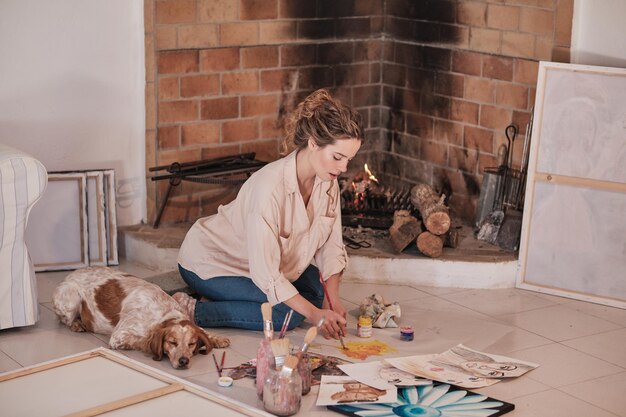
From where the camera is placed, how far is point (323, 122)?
375cm

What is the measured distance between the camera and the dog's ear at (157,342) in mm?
3732

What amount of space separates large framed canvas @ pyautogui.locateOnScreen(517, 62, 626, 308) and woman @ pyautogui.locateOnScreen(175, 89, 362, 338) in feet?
3.90

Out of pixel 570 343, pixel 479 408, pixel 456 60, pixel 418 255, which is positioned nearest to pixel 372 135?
pixel 456 60

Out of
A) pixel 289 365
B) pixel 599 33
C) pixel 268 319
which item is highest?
pixel 599 33

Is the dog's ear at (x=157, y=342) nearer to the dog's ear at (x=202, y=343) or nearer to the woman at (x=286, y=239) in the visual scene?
the dog's ear at (x=202, y=343)

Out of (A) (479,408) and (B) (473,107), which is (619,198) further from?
→ (A) (479,408)

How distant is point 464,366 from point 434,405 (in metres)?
0.42

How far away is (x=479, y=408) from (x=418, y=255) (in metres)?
1.61

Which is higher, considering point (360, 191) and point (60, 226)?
point (360, 191)

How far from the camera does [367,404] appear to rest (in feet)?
11.1

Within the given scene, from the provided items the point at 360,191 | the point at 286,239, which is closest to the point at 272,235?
the point at 286,239

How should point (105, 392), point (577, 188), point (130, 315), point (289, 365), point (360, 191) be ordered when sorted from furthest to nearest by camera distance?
1. point (360, 191)
2. point (577, 188)
3. point (130, 315)
4. point (289, 365)
5. point (105, 392)

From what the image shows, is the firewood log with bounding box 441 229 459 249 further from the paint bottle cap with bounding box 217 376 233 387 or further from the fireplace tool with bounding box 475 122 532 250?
the paint bottle cap with bounding box 217 376 233 387

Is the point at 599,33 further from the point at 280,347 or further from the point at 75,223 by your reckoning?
the point at 75,223
